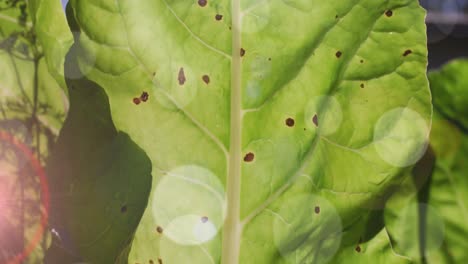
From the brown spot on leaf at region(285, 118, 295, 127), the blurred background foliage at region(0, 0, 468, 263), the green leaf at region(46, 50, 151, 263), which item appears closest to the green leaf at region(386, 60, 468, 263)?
the blurred background foliage at region(0, 0, 468, 263)

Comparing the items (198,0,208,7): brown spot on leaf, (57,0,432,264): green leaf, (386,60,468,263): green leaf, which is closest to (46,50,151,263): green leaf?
(57,0,432,264): green leaf

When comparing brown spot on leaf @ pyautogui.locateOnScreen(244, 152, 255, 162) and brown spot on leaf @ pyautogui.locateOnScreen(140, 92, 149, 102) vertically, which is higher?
brown spot on leaf @ pyautogui.locateOnScreen(140, 92, 149, 102)

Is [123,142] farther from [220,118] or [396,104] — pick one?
[396,104]

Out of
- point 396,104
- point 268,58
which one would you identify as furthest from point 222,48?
point 396,104

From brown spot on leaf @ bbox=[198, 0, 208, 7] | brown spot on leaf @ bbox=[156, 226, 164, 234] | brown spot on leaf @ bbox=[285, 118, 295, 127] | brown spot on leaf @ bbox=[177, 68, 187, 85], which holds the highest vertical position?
brown spot on leaf @ bbox=[198, 0, 208, 7]

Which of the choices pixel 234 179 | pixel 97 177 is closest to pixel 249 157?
pixel 234 179

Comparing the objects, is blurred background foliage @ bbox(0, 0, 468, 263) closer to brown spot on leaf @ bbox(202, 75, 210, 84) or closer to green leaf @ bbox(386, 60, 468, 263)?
green leaf @ bbox(386, 60, 468, 263)

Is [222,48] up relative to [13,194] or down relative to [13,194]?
up
